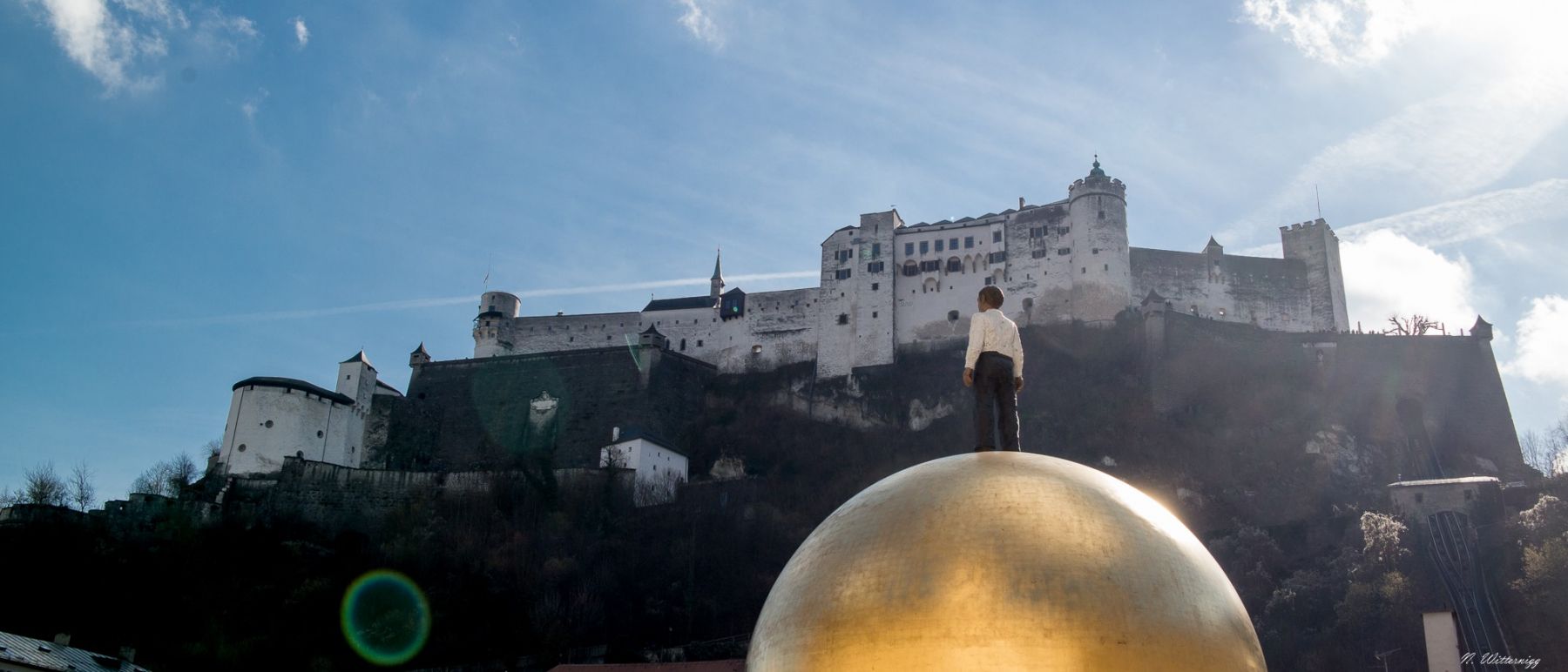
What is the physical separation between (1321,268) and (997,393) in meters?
64.3

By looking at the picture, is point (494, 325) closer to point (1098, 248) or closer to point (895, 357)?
point (895, 357)

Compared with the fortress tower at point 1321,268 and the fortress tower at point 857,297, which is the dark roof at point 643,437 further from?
the fortress tower at point 1321,268

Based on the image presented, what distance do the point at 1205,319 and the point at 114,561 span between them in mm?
47651

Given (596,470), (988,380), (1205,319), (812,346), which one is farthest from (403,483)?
(988,380)

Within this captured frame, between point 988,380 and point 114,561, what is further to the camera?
point 114,561

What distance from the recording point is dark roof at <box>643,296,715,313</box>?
226 feet

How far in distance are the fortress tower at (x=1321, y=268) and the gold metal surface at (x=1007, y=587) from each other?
62.9 meters

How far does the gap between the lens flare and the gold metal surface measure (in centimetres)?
3980

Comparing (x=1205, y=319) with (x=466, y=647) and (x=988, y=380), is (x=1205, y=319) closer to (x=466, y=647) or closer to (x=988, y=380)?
(x=466, y=647)

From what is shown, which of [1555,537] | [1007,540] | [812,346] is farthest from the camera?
[812,346]

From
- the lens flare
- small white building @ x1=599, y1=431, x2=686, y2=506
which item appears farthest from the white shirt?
small white building @ x1=599, y1=431, x2=686, y2=506

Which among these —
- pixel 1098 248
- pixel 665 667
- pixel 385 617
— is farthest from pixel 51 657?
pixel 1098 248

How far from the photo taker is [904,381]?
2431 inches

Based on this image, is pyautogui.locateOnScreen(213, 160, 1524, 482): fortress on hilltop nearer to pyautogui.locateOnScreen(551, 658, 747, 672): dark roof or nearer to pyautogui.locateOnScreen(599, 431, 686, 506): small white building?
pyautogui.locateOnScreen(599, 431, 686, 506): small white building
